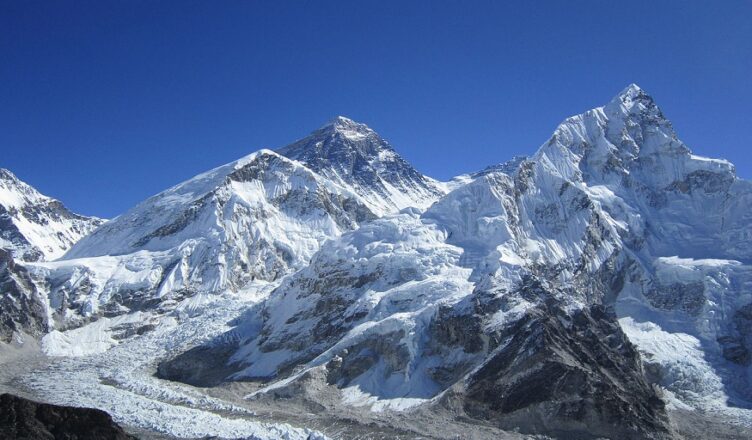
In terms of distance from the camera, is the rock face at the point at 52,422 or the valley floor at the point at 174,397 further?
the valley floor at the point at 174,397

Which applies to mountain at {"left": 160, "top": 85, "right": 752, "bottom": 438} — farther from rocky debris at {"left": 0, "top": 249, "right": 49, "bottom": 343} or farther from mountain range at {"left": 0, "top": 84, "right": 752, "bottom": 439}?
rocky debris at {"left": 0, "top": 249, "right": 49, "bottom": 343}

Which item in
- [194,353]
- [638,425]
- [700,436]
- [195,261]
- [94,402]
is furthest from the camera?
[195,261]

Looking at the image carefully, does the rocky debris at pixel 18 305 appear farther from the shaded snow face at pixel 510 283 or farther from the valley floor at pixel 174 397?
the shaded snow face at pixel 510 283

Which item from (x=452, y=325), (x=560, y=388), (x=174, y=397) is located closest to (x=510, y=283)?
(x=452, y=325)

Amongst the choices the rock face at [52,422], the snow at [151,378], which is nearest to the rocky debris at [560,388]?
the snow at [151,378]

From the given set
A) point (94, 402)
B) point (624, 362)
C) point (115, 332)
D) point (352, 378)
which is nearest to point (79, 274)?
point (115, 332)

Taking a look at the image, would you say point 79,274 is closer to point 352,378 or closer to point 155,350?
point 155,350
